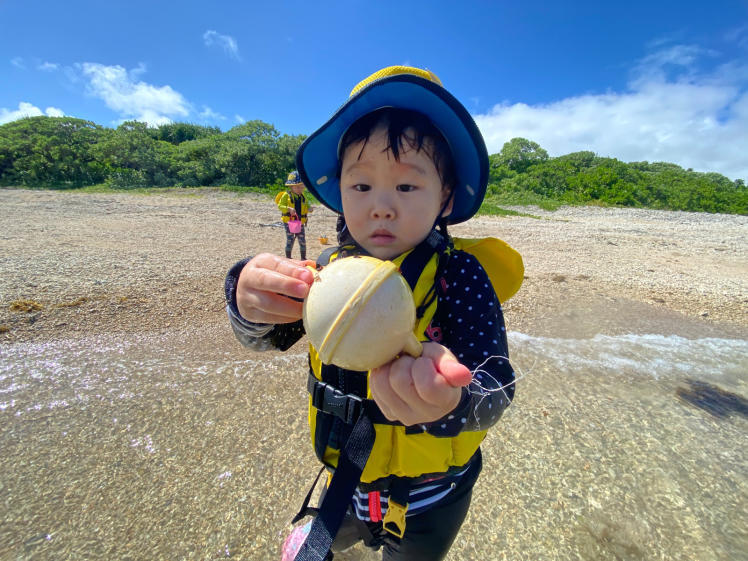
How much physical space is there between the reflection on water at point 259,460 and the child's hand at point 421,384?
1.45 m

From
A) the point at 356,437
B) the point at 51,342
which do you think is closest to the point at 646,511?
the point at 356,437

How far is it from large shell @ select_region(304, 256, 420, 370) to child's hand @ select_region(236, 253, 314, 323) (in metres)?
0.09

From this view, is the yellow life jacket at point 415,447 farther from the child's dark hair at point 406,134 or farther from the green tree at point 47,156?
the green tree at point 47,156

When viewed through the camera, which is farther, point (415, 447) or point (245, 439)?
Result: point (245, 439)

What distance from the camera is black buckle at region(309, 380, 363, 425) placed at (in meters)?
1.21

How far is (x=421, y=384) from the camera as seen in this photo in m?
0.77

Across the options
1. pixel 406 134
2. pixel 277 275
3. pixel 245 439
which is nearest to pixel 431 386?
pixel 277 275

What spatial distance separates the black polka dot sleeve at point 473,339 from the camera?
993 mm

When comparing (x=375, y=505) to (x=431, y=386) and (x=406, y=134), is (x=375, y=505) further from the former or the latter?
(x=406, y=134)

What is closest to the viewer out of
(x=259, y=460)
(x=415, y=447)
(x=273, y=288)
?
(x=273, y=288)

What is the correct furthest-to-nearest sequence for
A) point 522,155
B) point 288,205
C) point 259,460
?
point 522,155
point 288,205
point 259,460

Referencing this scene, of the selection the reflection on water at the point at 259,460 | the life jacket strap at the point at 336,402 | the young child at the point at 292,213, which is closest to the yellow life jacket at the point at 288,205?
the young child at the point at 292,213

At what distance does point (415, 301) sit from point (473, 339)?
0.21 m

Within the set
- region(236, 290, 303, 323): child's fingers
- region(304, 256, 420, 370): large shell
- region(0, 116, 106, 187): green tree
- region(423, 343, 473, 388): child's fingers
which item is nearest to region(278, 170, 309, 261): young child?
region(236, 290, 303, 323): child's fingers
